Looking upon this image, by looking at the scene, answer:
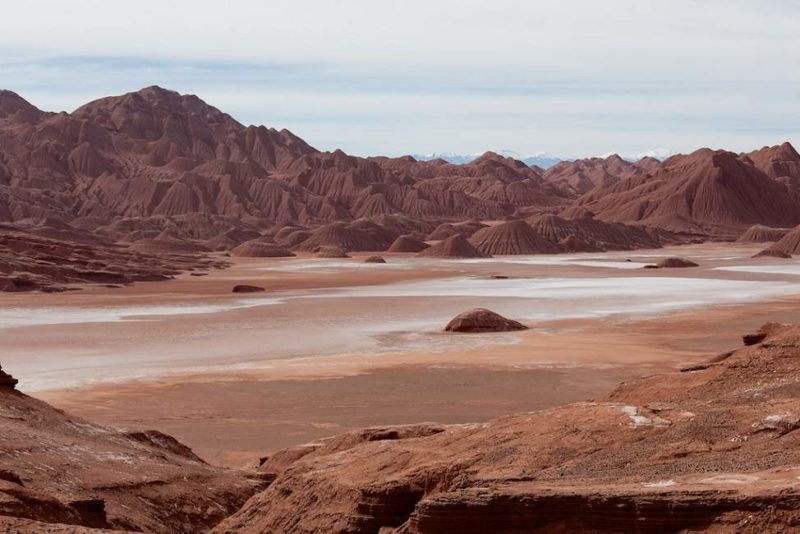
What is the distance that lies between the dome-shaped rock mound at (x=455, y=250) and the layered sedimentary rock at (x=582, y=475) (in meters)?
83.2

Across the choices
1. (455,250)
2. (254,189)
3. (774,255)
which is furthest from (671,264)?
(254,189)

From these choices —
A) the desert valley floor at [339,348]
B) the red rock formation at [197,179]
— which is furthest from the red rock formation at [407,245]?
the desert valley floor at [339,348]

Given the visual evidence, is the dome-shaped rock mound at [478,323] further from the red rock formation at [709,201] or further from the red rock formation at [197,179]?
the red rock formation at [709,201]

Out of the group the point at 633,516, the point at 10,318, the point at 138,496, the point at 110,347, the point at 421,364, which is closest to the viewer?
the point at 633,516

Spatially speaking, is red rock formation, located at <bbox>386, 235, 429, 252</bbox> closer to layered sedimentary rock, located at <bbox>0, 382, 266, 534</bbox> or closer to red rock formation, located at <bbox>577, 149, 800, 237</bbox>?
red rock formation, located at <bbox>577, 149, 800, 237</bbox>

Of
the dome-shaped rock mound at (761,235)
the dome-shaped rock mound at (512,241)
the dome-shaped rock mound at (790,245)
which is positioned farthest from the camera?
the dome-shaped rock mound at (761,235)

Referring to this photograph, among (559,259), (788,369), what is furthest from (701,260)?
(788,369)

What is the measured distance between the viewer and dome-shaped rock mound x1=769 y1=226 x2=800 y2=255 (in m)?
97.6

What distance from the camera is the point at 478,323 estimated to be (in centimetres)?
3381

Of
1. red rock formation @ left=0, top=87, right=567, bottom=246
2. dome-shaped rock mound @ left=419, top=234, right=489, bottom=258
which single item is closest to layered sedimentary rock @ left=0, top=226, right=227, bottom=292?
dome-shaped rock mound @ left=419, top=234, right=489, bottom=258

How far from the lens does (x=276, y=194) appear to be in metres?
147

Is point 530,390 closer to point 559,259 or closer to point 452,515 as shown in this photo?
point 452,515

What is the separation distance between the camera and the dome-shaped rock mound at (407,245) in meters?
105

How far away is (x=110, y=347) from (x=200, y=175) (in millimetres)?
116332
